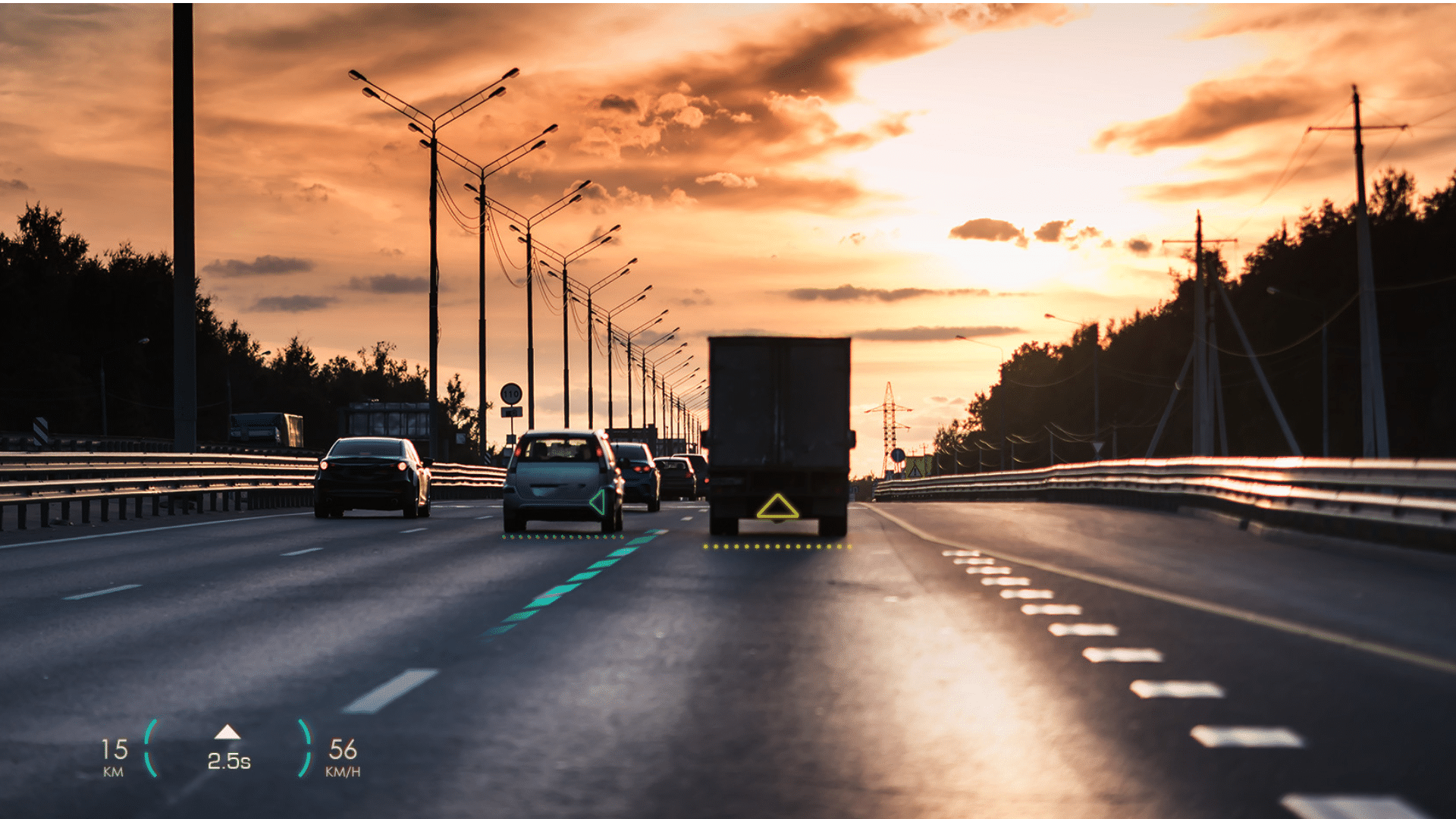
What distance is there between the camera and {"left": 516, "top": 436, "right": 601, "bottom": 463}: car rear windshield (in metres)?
25.3

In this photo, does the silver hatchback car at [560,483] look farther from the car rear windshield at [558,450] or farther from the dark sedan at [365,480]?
the dark sedan at [365,480]

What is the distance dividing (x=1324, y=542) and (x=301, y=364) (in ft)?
589

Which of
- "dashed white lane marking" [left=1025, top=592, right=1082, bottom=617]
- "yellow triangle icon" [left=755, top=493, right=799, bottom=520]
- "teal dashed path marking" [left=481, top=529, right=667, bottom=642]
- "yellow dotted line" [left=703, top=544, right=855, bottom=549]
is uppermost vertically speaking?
"yellow triangle icon" [left=755, top=493, right=799, bottom=520]

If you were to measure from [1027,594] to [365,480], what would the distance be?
18318 millimetres

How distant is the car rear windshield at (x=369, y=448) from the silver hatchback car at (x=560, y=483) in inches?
234

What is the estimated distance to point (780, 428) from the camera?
966 inches

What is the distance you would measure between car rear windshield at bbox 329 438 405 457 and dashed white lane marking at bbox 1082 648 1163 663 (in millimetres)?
22069

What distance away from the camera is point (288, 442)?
291 feet

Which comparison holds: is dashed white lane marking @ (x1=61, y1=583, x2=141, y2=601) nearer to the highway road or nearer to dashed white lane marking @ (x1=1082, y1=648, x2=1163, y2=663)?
the highway road

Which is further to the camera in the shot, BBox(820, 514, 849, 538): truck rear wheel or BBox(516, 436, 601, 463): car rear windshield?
BBox(516, 436, 601, 463): car rear windshield

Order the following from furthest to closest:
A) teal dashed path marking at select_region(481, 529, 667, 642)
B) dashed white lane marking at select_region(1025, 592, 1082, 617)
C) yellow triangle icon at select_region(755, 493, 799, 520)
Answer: yellow triangle icon at select_region(755, 493, 799, 520)
dashed white lane marking at select_region(1025, 592, 1082, 617)
teal dashed path marking at select_region(481, 529, 667, 642)

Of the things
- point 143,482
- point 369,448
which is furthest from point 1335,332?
point 143,482

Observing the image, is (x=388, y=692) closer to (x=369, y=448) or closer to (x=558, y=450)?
(x=558, y=450)

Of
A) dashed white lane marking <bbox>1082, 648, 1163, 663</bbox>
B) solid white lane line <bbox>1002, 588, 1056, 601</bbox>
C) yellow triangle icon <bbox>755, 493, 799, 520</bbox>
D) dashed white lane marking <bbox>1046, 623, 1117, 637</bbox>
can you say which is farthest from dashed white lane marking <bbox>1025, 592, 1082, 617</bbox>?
yellow triangle icon <bbox>755, 493, 799, 520</bbox>
